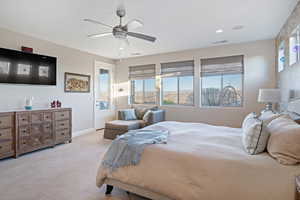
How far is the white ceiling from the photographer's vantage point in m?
2.59

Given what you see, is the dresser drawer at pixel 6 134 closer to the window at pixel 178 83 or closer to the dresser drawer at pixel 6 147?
the dresser drawer at pixel 6 147

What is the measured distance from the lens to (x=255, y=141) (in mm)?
1650

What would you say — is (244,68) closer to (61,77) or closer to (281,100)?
(281,100)

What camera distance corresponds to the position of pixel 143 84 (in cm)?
640

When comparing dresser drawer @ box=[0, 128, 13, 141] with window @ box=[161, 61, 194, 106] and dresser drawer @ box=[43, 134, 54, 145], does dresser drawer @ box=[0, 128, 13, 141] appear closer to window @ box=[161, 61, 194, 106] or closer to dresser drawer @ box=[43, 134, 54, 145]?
dresser drawer @ box=[43, 134, 54, 145]

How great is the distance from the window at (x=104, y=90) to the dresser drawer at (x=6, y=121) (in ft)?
9.75

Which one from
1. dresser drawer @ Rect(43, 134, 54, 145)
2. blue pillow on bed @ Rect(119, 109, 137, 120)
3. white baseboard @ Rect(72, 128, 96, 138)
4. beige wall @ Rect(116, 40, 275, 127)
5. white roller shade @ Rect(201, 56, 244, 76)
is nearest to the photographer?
dresser drawer @ Rect(43, 134, 54, 145)

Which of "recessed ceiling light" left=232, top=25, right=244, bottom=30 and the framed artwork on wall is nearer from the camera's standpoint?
"recessed ceiling light" left=232, top=25, right=244, bottom=30

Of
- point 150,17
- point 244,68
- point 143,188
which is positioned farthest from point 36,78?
point 244,68

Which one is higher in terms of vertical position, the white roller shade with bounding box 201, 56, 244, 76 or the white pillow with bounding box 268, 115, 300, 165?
the white roller shade with bounding box 201, 56, 244, 76

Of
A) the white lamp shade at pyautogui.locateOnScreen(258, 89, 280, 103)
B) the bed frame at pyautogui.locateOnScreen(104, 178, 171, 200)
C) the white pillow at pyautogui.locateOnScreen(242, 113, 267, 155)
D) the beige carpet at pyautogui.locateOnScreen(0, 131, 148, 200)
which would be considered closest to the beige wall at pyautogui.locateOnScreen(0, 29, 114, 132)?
the beige carpet at pyautogui.locateOnScreen(0, 131, 148, 200)

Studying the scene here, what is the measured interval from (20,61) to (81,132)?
260 centimetres

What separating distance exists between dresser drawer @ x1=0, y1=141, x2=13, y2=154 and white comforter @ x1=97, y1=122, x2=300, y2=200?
8.12 ft

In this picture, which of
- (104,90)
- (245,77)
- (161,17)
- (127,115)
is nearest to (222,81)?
(245,77)
